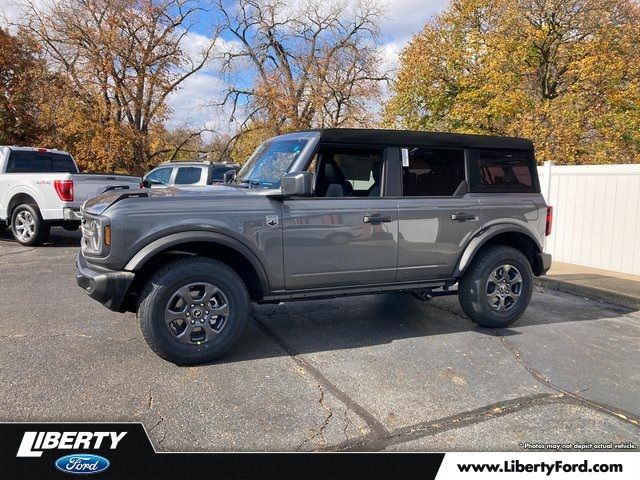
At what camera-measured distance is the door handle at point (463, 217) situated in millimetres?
4727

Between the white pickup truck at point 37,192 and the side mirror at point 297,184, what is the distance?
5.94 meters

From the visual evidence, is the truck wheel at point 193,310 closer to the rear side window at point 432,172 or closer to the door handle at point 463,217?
the rear side window at point 432,172

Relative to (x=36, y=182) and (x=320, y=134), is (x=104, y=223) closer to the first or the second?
(x=320, y=134)

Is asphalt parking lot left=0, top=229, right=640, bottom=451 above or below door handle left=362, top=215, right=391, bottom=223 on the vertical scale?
below

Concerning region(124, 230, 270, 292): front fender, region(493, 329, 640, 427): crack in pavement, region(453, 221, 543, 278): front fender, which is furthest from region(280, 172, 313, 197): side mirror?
region(493, 329, 640, 427): crack in pavement

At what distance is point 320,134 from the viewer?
14.0ft

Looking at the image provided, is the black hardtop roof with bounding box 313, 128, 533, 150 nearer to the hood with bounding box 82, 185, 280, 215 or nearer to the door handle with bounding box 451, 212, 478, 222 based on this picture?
the door handle with bounding box 451, 212, 478, 222

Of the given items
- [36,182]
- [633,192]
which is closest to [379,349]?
[633,192]

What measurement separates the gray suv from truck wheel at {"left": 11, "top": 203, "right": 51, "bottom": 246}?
6.25 meters

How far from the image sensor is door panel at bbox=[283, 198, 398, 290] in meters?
4.10

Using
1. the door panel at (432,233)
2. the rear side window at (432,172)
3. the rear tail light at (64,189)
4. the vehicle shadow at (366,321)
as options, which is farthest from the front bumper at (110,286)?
the rear tail light at (64,189)

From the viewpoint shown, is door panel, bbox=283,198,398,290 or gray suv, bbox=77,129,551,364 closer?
gray suv, bbox=77,129,551,364

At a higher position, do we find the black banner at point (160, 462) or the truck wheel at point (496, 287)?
the truck wheel at point (496, 287)

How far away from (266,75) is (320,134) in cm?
2470
